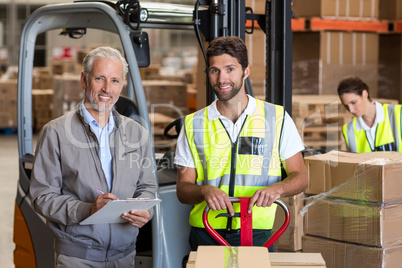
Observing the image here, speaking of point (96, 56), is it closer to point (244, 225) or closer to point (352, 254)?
point (244, 225)

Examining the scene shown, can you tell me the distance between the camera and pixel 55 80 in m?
13.8

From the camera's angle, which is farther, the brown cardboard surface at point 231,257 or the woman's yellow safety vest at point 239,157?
the woman's yellow safety vest at point 239,157

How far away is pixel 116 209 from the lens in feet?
8.18

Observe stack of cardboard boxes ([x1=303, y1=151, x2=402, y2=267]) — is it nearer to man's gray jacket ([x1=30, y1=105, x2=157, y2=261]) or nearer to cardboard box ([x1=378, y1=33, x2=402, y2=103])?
man's gray jacket ([x1=30, y1=105, x2=157, y2=261])

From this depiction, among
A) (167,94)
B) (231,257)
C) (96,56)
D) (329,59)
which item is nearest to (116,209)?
(231,257)

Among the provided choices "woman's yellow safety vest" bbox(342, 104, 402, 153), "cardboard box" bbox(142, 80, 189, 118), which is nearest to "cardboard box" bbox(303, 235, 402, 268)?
"woman's yellow safety vest" bbox(342, 104, 402, 153)

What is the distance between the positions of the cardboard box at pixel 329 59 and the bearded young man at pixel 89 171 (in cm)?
488

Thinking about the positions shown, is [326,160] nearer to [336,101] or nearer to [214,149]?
[214,149]

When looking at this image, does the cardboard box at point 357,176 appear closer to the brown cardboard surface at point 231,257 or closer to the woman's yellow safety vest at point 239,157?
the woman's yellow safety vest at point 239,157

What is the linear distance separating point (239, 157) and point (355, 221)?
0.90 meters

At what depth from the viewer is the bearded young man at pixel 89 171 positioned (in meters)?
2.58

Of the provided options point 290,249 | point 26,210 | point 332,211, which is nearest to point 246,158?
point 332,211

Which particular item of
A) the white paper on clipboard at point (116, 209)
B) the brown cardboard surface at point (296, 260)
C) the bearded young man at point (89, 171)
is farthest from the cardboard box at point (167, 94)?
the brown cardboard surface at point (296, 260)

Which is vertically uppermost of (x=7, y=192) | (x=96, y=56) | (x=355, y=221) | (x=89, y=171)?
(x=96, y=56)
